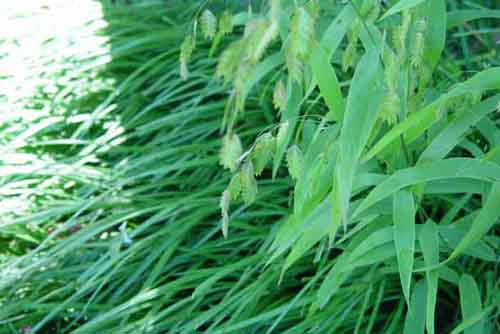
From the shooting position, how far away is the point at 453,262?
1622 millimetres

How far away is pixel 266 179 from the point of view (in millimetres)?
2338

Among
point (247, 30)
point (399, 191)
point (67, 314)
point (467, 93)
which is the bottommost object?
point (67, 314)

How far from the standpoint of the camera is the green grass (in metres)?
1.30

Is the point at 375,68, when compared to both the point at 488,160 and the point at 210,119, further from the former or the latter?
the point at 210,119

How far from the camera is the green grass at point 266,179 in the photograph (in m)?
1.30

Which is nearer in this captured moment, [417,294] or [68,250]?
[417,294]

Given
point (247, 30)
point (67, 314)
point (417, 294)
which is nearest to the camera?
point (247, 30)

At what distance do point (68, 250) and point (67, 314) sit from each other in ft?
0.50

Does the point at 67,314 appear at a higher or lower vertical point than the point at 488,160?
lower

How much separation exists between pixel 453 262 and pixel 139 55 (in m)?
1.76

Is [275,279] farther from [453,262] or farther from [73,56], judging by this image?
[73,56]

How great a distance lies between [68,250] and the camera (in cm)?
217

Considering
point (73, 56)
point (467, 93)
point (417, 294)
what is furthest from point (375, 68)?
point (73, 56)

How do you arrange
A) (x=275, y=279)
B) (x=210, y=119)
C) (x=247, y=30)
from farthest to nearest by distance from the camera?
(x=210, y=119) < (x=275, y=279) < (x=247, y=30)
